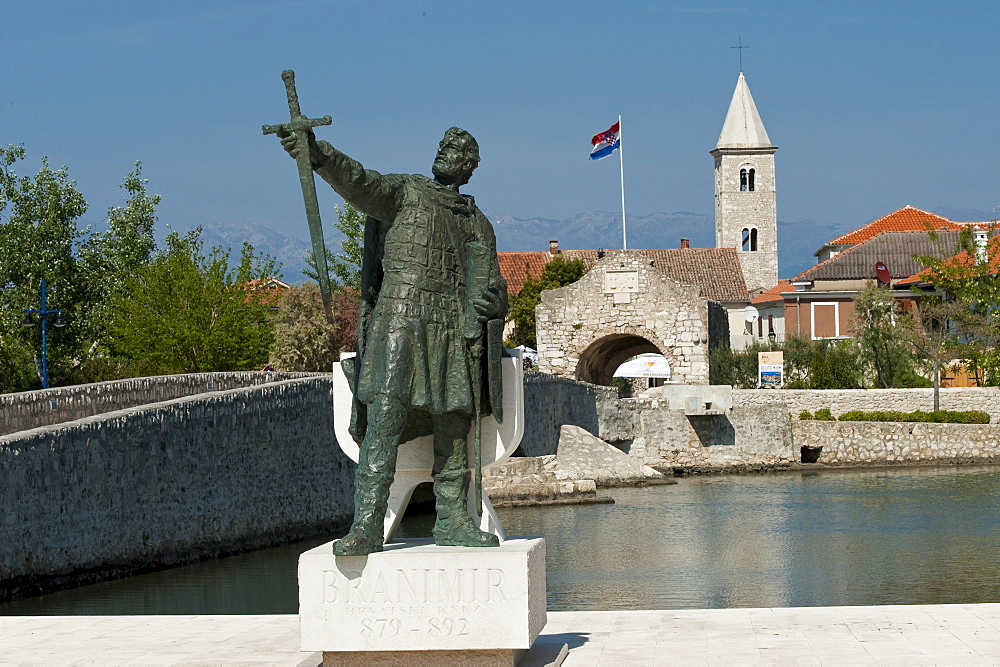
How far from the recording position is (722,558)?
16984 millimetres

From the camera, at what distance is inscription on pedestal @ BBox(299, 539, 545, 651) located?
6.75 m

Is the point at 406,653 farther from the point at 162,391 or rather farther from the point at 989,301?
the point at 989,301

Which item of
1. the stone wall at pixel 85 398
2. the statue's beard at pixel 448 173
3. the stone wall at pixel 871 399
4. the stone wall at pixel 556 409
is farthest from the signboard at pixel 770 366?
the statue's beard at pixel 448 173

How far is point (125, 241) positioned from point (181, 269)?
1112 cm

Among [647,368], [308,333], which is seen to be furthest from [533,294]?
[647,368]

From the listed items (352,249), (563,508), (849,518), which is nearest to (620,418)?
(563,508)

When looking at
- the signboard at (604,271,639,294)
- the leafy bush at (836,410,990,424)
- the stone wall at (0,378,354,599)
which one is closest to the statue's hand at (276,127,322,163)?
the stone wall at (0,378,354,599)

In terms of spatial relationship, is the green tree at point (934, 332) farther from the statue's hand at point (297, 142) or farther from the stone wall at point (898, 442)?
the statue's hand at point (297, 142)

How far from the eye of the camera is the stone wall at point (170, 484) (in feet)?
43.8

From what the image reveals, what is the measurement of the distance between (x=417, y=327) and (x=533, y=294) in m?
48.3

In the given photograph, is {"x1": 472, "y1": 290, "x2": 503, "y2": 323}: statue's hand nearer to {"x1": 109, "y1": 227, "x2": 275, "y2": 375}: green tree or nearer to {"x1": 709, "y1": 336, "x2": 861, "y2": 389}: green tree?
{"x1": 109, "y1": 227, "x2": 275, "y2": 375}: green tree

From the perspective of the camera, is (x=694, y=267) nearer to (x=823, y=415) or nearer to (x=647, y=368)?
(x=647, y=368)

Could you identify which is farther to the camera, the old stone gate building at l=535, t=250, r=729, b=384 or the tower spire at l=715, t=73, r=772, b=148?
the tower spire at l=715, t=73, r=772, b=148

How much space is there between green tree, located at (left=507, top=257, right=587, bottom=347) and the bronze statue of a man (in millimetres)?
45493
